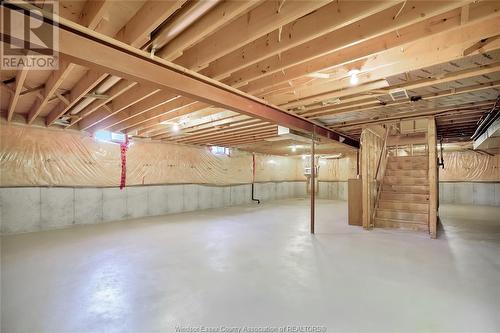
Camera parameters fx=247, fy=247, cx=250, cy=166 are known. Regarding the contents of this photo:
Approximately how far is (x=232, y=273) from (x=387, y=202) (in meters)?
4.33

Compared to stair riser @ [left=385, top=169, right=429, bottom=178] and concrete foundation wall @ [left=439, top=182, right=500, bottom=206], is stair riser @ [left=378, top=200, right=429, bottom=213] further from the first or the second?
concrete foundation wall @ [left=439, top=182, right=500, bottom=206]

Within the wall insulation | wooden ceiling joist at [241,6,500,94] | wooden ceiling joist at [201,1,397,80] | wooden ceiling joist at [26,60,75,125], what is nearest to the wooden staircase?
wooden ceiling joist at [241,6,500,94]

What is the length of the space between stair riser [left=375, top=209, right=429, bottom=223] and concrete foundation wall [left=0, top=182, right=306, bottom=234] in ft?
17.0

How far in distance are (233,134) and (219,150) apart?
249cm

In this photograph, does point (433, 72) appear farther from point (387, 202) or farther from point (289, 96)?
point (387, 202)

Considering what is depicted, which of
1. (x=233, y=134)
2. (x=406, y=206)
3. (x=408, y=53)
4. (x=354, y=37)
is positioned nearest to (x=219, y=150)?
(x=233, y=134)

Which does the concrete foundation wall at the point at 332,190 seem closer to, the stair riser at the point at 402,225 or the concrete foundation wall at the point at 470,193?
the concrete foundation wall at the point at 470,193

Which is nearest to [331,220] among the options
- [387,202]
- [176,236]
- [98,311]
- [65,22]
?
[387,202]

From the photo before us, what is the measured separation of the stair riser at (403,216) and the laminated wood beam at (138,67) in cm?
401

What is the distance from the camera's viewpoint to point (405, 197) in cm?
555

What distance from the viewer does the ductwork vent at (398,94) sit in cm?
307

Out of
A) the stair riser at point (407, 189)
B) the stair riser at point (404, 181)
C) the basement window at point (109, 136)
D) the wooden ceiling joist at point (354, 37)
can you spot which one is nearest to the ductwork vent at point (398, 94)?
the wooden ceiling joist at point (354, 37)

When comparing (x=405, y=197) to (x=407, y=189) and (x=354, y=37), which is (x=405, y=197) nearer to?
(x=407, y=189)

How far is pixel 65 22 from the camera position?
1679mm
